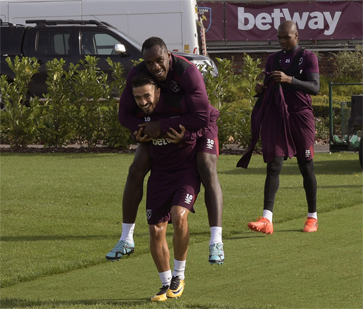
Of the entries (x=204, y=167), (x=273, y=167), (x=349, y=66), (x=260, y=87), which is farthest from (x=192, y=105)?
(x=349, y=66)

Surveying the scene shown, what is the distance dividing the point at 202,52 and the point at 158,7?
2089 mm

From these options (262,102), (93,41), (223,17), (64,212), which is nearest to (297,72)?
(262,102)

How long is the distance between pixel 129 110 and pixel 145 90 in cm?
37

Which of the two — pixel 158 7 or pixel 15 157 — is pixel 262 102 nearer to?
pixel 15 157

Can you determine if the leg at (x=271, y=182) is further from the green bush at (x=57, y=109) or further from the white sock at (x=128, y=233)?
the green bush at (x=57, y=109)

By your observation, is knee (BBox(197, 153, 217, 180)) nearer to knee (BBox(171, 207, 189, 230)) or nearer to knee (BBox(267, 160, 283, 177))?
knee (BBox(171, 207, 189, 230))

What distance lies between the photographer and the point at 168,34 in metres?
19.7

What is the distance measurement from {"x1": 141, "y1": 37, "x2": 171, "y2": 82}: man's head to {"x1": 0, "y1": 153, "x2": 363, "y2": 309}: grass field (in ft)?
5.62

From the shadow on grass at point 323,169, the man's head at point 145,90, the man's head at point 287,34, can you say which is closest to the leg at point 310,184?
the man's head at point 287,34

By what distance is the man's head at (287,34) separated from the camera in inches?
283

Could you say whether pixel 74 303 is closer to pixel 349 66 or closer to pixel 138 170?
pixel 138 170

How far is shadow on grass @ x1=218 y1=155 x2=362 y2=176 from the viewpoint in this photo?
11.7 meters

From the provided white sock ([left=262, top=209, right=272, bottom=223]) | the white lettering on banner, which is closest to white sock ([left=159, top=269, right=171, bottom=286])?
white sock ([left=262, top=209, right=272, bottom=223])

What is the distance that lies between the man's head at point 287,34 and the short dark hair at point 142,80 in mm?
2626
